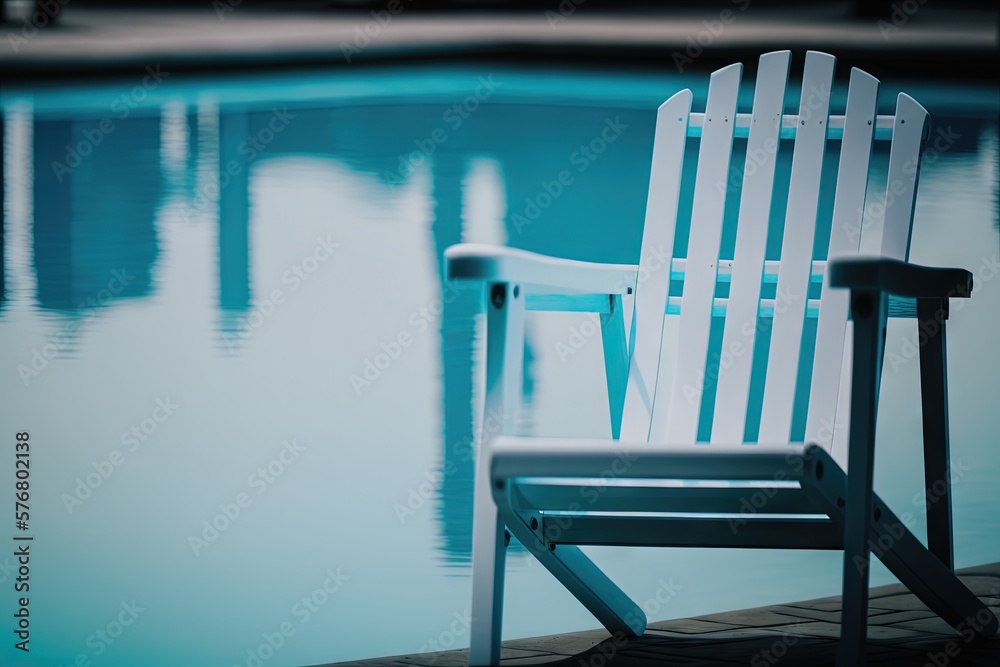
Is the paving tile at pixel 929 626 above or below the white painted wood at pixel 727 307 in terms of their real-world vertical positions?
below

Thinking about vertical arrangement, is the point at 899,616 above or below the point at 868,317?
below

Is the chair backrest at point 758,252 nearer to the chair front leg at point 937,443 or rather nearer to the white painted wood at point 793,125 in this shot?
the white painted wood at point 793,125

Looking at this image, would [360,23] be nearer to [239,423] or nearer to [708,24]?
[708,24]

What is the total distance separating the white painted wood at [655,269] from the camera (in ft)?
5.36

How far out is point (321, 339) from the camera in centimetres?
339

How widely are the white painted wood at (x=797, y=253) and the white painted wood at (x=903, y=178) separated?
12cm

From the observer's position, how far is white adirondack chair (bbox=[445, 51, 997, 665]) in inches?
46.0

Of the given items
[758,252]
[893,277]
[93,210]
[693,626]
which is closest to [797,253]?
[758,252]

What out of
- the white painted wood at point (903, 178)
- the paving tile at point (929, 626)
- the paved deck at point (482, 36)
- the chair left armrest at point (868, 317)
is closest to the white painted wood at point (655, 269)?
the white painted wood at point (903, 178)

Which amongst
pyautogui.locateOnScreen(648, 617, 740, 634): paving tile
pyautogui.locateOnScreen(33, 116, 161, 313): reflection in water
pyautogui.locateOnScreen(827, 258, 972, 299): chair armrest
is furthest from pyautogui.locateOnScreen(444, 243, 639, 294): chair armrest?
pyautogui.locateOnScreen(33, 116, 161, 313): reflection in water

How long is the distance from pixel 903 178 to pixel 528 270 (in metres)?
0.72

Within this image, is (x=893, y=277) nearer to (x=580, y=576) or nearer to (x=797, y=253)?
(x=797, y=253)

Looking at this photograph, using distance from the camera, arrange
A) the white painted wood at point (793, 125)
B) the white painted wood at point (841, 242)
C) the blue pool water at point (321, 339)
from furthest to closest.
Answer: the blue pool water at point (321, 339) < the white painted wood at point (793, 125) < the white painted wood at point (841, 242)

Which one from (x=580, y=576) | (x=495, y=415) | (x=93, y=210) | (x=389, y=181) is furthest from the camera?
(x=389, y=181)
